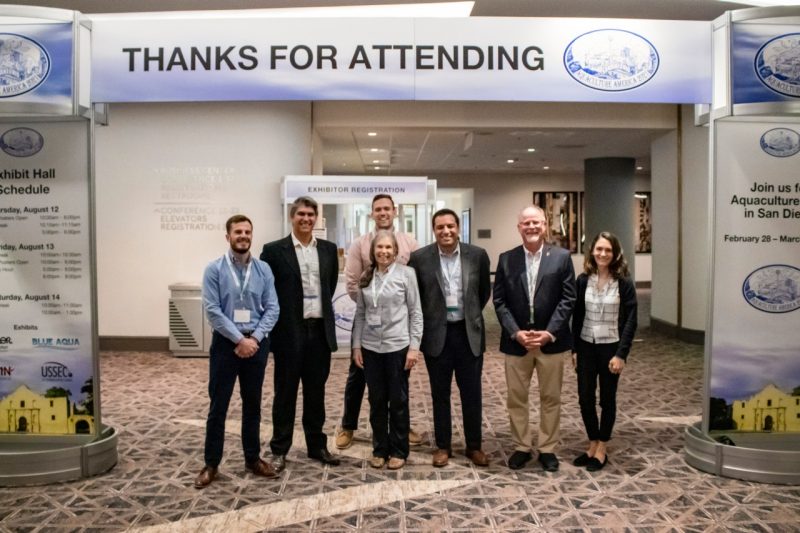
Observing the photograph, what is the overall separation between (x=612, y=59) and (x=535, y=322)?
1805 mm

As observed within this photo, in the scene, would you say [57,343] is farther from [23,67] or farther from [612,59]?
[612,59]

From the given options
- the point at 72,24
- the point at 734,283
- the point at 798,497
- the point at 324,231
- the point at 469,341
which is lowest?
the point at 798,497

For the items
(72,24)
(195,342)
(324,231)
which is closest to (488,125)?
(324,231)

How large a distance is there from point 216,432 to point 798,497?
10.6ft

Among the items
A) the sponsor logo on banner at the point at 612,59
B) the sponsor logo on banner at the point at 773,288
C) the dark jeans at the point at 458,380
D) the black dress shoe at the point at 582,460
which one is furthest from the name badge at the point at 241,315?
the sponsor logo on banner at the point at 773,288

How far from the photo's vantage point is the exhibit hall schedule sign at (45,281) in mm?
3906

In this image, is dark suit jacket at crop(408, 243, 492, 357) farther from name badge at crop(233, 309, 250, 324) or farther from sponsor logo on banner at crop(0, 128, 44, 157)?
sponsor logo on banner at crop(0, 128, 44, 157)

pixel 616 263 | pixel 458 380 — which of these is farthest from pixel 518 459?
pixel 616 263

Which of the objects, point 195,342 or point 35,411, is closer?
point 35,411

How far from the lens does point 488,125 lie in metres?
8.34

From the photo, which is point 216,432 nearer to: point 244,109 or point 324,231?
point 324,231

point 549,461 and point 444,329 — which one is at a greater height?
point 444,329

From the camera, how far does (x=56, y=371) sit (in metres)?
3.98

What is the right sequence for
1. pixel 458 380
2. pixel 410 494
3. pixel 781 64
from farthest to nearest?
1. pixel 458 380
2. pixel 781 64
3. pixel 410 494
